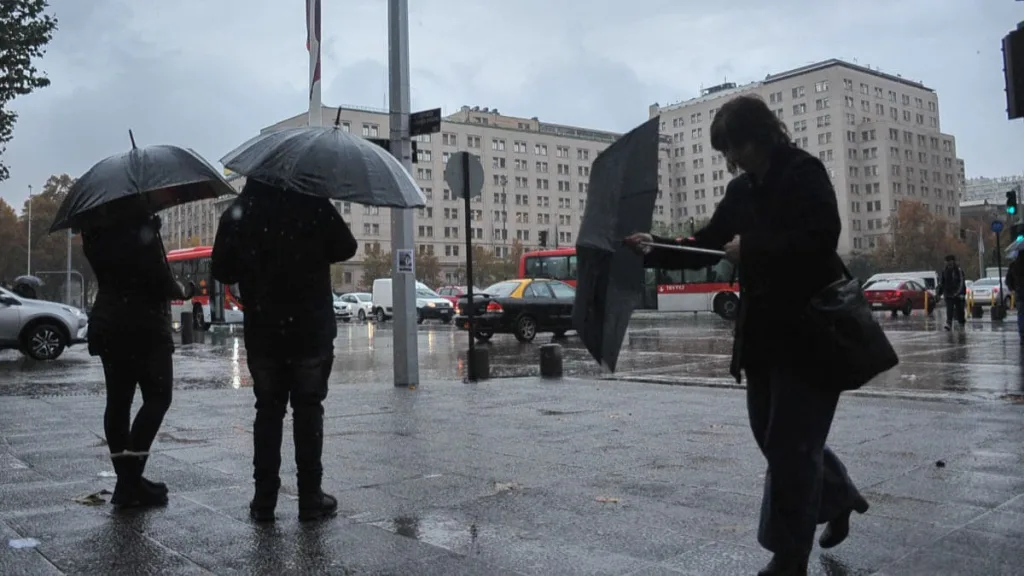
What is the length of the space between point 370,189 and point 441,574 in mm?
1880

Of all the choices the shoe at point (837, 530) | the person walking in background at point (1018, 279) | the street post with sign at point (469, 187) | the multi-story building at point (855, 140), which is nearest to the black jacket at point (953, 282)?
the person walking in background at point (1018, 279)

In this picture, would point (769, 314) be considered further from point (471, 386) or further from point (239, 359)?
point (239, 359)

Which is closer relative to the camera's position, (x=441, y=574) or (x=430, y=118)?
(x=441, y=574)

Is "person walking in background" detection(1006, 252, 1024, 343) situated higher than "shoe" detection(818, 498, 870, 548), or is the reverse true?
"person walking in background" detection(1006, 252, 1024, 343)

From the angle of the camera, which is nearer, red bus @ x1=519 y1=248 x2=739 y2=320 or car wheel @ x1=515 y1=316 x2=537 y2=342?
car wheel @ x1=515 y1=316 x2=537 y2=342

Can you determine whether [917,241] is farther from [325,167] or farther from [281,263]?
[281,263]

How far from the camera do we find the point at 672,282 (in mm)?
39438

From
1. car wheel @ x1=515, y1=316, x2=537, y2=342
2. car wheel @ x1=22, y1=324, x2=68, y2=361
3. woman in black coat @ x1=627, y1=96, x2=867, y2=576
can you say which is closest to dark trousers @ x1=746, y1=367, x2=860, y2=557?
woman in black coat @ x1=627, y1=96, x2=867, y2=576

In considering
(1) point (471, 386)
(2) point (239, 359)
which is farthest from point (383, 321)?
(1) point (471, 386)

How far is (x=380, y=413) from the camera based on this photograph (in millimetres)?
8555

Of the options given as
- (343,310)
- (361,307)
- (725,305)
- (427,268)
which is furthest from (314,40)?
(427,268)

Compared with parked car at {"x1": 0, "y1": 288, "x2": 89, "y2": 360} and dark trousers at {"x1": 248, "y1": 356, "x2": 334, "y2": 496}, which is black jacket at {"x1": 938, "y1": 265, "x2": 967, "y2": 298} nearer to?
parked car at {"x1": 0, "y1": 288, "x2": 89, "y2": 360}

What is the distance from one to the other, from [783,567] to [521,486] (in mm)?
2150

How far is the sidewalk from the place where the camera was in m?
3.64
